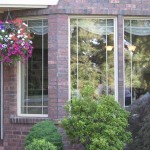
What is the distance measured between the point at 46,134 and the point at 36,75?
168cm

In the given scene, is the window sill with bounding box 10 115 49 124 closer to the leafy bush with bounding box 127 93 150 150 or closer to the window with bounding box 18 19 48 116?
the window with bounding box 18 19 48 116

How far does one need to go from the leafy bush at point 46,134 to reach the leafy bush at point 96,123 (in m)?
0.36

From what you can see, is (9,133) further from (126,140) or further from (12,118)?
(126,140)

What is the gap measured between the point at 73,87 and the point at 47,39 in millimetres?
1137

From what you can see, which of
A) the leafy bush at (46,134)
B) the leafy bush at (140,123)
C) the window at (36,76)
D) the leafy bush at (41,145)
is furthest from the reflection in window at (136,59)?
the leafy bush at (41,145)

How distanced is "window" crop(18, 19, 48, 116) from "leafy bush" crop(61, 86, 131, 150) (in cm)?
145

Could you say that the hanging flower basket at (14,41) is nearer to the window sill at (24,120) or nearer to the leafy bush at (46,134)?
the window sill at (24,120)

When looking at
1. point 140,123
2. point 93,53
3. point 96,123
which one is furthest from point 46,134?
point 93,53

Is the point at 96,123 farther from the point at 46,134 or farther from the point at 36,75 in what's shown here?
the point at 36,75

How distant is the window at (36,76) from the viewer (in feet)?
30.0

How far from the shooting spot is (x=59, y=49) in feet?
29.2

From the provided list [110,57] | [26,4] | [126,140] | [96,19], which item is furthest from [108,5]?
[126,140]

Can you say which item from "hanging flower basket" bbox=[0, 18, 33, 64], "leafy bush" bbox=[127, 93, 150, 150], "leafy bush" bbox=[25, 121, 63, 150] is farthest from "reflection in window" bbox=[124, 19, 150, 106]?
"hanging flower basket" bbox=[0, 18, 33, 64]

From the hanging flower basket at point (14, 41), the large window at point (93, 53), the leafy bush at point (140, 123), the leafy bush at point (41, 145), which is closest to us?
the leafy bush at point (41, 145)
